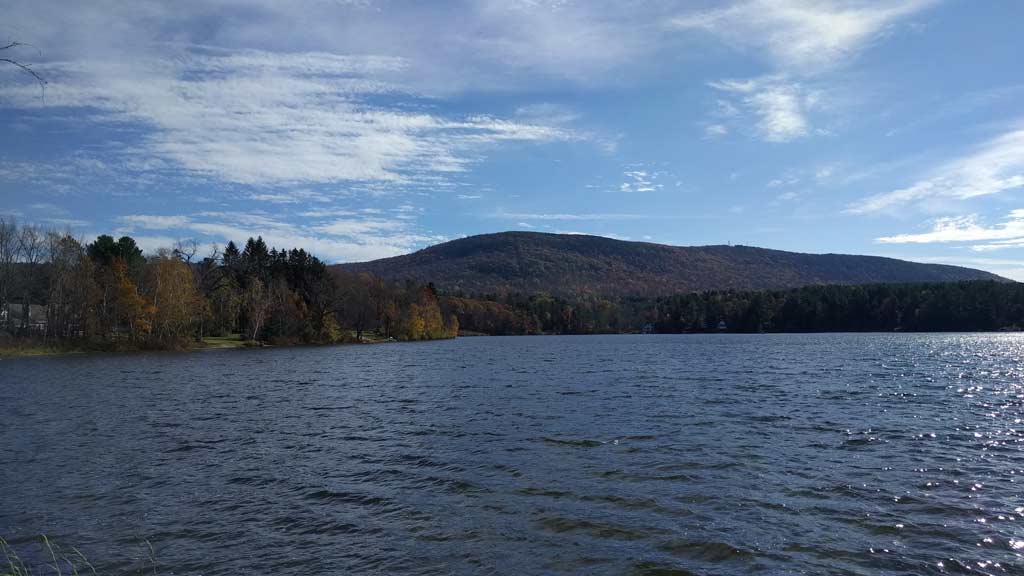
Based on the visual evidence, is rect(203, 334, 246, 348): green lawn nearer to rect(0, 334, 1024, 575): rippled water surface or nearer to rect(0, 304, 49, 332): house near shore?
rect(0, 304, 49, 332): house near shore

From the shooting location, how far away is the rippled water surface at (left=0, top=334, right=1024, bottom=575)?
12.0 metres

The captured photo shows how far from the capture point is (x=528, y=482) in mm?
17047

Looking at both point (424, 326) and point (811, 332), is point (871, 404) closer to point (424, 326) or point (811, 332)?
point (424, 326)

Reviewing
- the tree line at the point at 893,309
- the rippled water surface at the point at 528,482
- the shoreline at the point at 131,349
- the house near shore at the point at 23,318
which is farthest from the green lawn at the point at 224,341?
the tree line at the point at 893,309

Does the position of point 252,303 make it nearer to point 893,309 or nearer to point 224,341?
point 224,341

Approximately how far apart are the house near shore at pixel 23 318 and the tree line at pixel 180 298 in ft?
0.67

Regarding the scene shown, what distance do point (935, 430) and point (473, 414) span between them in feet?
59.7

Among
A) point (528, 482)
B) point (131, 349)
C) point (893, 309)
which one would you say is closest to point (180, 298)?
point (131, 349)

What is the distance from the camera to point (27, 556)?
12.2 metres

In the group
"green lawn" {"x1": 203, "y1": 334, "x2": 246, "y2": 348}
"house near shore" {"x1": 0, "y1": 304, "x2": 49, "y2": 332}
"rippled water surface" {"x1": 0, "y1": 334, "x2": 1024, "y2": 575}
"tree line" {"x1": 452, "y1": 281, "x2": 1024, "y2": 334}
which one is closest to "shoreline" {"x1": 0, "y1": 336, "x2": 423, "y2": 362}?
"green lawn" {"x1": 203, "y1": 334, "x2": 246, "y2": 348}

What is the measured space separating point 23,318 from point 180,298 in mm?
20614

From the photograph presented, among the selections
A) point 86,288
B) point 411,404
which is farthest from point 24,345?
point 411,404

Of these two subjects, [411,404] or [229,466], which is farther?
[411,404]

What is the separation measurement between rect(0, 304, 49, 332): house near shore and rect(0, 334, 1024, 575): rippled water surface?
65154 millimetres
